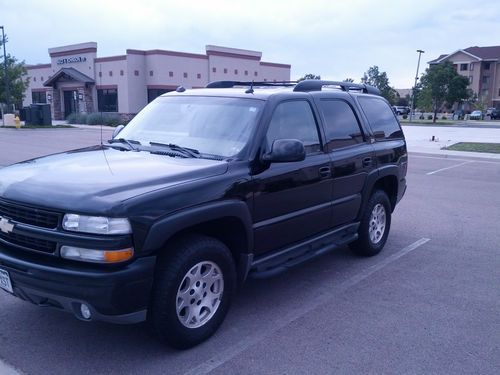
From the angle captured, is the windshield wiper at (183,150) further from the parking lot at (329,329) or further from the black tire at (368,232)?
the black tire at (368,232)

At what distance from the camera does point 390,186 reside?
249 inches

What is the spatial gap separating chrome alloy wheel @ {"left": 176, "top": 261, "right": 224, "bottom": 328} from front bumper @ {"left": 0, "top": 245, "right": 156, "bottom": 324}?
1.16ft

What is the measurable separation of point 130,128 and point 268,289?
211 cm

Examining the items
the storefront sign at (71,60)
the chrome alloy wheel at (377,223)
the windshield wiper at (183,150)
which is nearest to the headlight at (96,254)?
the windshield wiper at (183,150)

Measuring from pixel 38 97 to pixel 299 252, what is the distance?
55.9 metres

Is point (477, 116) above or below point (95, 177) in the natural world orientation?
below

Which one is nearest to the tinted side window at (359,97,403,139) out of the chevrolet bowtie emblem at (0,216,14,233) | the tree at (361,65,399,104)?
the chevrolet bowtie emblem at (0,216,14,233)

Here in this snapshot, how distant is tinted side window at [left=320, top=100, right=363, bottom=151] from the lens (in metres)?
4.98

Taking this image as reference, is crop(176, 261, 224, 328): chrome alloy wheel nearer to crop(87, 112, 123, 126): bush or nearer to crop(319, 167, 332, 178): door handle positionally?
crop(319, 167, 332, 178): door handle

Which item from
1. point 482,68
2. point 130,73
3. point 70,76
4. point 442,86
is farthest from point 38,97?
point 482,68

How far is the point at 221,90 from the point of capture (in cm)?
492

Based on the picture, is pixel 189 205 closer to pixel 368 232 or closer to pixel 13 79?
pixel 368 232

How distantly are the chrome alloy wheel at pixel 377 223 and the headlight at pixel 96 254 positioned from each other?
344 cm

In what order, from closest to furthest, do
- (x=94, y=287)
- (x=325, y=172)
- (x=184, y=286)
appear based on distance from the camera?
(x=94, y=287) → (x=184, y=286) → (x=325, y=172)
